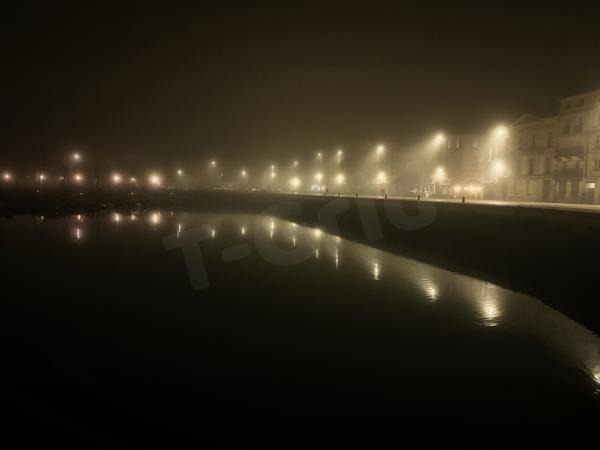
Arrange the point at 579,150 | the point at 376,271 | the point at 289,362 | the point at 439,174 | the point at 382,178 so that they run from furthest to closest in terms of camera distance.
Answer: the point at 382,178 → the point at 439,174 → the point at 579,150 → the point at 376,271 → the point at 289,362

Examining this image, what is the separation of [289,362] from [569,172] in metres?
56.3

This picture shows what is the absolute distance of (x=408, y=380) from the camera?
16.0 metres

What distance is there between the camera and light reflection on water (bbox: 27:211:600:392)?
19953 millimetres

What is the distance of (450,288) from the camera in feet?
96.9

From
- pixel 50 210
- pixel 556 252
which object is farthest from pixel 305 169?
pixel 556 252

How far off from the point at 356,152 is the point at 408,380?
11649cm

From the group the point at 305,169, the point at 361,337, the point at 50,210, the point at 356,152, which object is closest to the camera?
the point at 361,337

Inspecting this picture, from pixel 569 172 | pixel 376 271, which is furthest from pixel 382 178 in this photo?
pixel 376 271

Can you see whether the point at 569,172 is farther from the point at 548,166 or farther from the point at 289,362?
the point at 289,362

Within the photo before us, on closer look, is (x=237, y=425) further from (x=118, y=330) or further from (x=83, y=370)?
(x=118, y=330)

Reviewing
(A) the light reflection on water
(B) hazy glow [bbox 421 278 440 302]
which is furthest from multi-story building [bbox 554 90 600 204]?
(B) hazy glow [bbox 421 278 440 302]

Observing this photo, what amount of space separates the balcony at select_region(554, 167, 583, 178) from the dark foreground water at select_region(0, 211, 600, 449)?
35.9 m

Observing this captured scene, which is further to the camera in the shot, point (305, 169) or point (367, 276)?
point (305, 169)

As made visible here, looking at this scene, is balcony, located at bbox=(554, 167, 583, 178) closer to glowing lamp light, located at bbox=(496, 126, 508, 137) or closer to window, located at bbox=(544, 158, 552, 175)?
window, located at bbox=(544, 158, 552, 175)
